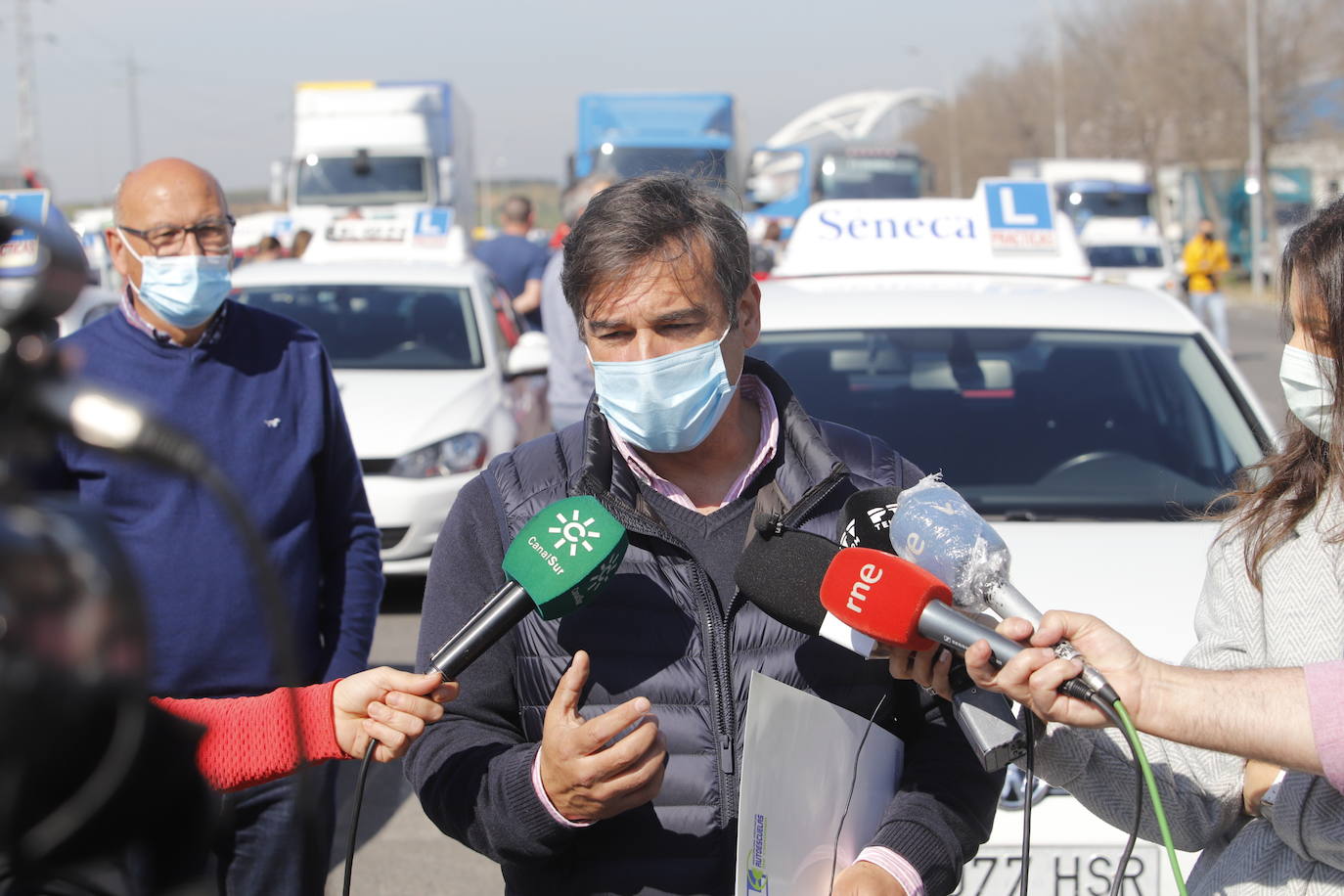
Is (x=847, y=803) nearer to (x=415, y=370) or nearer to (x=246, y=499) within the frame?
(x=246, y=499)

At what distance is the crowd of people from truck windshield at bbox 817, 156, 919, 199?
94.0ft

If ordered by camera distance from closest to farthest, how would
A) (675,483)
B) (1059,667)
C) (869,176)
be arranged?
(1059,667) → (675,483) → (869,176)

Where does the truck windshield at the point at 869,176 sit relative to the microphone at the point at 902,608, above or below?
below

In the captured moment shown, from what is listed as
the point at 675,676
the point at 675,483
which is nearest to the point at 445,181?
the point at 675,483

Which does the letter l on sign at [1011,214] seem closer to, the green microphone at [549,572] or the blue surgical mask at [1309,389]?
the blue surgical mask at [1309,389]

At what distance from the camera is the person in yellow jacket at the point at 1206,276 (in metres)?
18.0

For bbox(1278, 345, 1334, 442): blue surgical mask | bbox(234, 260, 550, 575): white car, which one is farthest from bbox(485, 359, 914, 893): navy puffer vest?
bbox(234, 260, 550, 575): white car

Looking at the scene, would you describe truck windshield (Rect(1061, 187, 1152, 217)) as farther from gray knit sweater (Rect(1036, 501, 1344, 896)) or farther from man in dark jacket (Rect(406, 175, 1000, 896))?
gray knit sweater (Rect(1036, 501, 1344, 896))

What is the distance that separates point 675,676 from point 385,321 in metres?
6.88

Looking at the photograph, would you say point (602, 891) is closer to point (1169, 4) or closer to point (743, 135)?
point (743, 135)

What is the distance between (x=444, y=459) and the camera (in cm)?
744

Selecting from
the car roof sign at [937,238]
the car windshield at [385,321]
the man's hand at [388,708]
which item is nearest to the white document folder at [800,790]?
the man's hand at [388,708]

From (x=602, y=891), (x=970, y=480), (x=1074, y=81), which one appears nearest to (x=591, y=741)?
(x=602, y=891)

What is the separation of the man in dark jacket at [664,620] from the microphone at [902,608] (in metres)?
0.34
